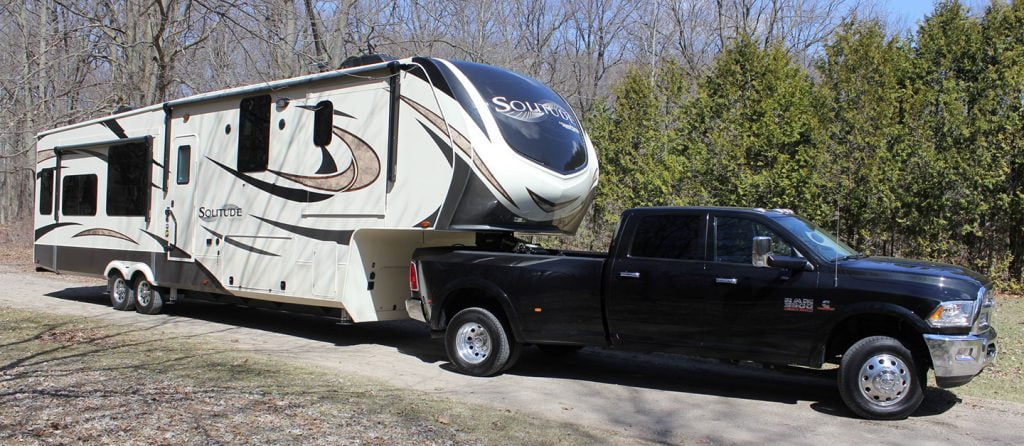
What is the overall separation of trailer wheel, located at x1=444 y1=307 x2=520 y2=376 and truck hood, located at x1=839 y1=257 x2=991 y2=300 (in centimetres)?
336

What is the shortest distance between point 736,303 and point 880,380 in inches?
50.3

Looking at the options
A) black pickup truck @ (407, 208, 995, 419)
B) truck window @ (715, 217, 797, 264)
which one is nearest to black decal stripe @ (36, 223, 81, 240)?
black pickup truck @ (407, 208, 995, 419)

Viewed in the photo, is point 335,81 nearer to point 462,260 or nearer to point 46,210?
point 462,260

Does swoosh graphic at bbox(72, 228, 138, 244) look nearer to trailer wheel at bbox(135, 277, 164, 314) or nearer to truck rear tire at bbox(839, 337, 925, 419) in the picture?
trailer wheel at bbox(135, 277, 164, 314)

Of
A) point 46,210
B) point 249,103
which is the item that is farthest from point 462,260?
point 46,210

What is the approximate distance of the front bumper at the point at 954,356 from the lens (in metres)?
6.23

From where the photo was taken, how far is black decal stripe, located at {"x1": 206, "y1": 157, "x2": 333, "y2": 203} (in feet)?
33.0

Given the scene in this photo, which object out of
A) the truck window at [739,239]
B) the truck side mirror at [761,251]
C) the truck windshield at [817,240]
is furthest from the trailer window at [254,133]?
the truck windshield at [817,240]

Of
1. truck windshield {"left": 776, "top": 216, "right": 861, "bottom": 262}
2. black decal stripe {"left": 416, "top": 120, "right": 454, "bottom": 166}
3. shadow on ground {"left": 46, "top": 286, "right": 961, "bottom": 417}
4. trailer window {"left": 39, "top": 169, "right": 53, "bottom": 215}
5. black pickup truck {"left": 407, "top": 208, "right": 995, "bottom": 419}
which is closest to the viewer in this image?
black pickup truck {"left": 407, "top": 208, "right": 995, "bottom": 419}

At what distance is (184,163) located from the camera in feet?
39.6

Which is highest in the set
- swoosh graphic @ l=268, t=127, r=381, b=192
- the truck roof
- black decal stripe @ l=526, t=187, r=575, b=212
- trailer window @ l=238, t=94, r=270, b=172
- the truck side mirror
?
trailer window @ l=238, t=94, r=270, b=172

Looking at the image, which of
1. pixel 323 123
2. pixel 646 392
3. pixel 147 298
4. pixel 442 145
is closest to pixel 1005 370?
pixel 646 392

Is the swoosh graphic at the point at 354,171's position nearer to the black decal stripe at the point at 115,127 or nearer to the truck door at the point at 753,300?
the truck door at the point at 753,300

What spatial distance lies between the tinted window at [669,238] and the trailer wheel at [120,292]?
9260mm
